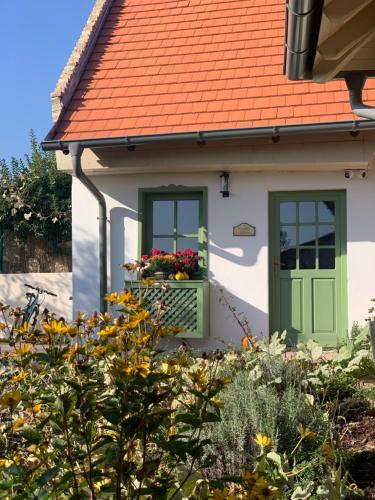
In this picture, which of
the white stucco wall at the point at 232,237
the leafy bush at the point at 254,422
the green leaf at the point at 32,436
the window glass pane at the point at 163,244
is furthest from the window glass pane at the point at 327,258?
the green leaf at the point at 32,436

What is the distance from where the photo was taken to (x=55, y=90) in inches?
326

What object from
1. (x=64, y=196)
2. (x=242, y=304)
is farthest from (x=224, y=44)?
(x=64, y=196)

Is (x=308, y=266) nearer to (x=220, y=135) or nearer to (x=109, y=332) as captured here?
(x=220, y=135)

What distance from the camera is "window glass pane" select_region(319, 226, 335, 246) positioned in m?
7.66

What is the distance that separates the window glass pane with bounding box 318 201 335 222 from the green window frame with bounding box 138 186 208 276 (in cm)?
153

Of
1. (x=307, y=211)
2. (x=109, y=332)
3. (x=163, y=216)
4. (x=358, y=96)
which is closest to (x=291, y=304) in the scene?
(x=307, y=211)

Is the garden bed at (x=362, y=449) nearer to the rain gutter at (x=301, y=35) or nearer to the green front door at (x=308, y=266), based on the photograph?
the rain gutter at (x=301, y=35)

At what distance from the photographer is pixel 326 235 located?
768cm

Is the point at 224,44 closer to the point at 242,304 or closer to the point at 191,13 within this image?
the point at 191,13

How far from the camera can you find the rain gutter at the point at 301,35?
287cm

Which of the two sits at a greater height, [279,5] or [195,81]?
[279,5]

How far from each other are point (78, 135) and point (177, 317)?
9.01 ft

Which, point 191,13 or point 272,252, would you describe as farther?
point 191,13

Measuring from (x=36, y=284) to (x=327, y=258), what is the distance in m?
6.38
